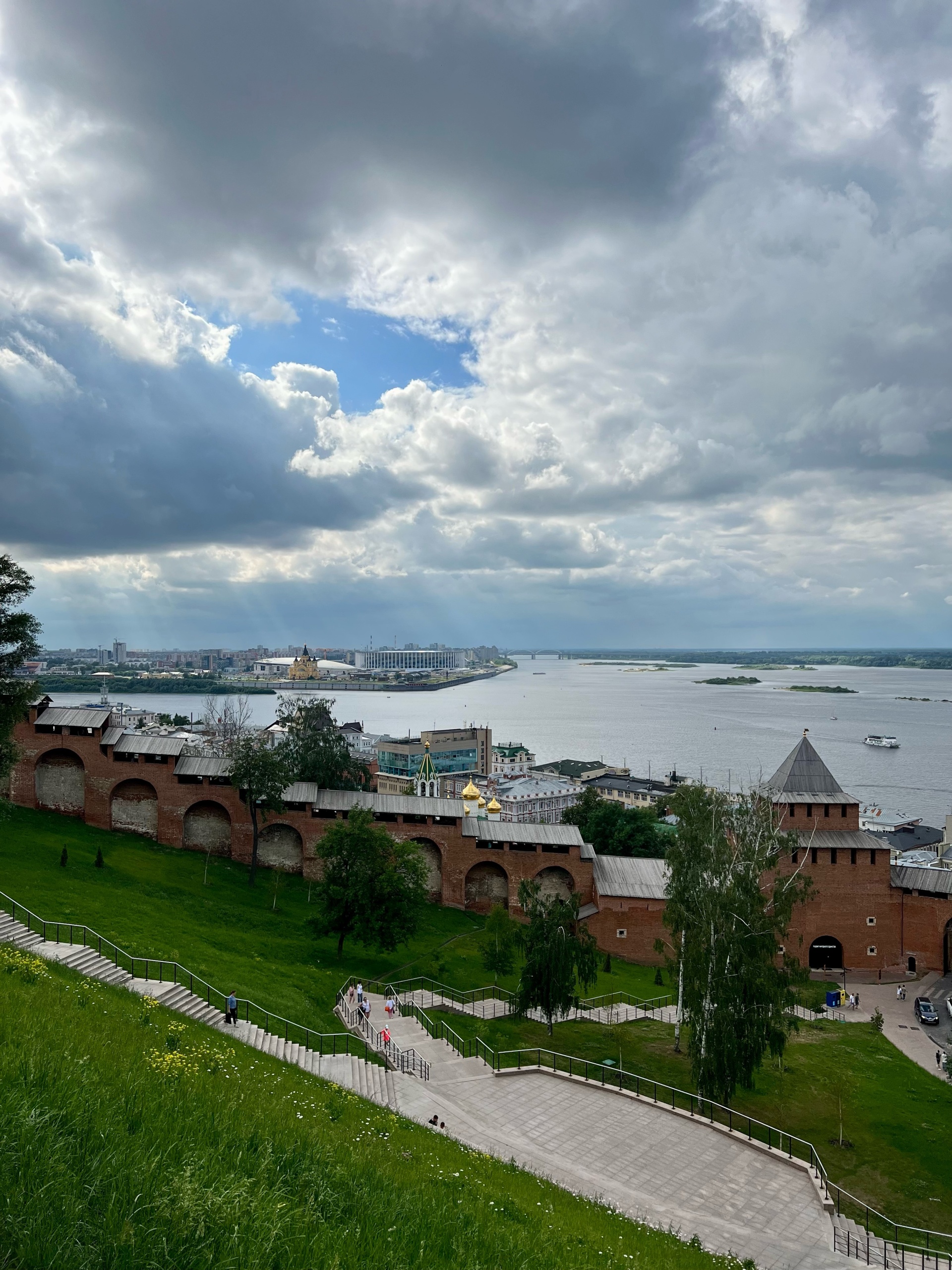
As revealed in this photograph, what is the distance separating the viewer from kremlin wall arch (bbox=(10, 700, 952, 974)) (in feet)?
97.7

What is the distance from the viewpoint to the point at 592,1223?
9836mm

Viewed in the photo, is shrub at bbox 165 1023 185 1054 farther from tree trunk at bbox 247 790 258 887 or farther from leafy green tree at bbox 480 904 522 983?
tree trunk at bbox 247 790 258 887

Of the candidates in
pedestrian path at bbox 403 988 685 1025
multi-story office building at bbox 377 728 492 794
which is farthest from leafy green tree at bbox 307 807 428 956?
multi-story office building at bbox 377 728 492 794

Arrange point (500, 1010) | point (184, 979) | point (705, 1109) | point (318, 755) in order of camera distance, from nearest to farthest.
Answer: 1. point (184, 979)
2. point (705, 1109)
3. point (500, 1010)
4. point (318, 755)

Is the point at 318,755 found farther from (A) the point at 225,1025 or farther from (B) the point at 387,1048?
(A) the point at 225,1025

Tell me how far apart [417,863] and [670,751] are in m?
83.9

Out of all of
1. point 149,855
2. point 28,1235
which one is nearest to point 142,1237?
point 28,1235

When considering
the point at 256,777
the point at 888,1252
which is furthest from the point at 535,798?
the point at 888,1252

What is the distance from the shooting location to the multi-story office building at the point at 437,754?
85.7 metres

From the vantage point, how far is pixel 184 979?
15859 mm

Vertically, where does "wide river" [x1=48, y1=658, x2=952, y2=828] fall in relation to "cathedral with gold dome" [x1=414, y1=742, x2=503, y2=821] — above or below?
below

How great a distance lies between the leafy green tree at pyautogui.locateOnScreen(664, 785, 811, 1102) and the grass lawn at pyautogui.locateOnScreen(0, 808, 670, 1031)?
6969mm

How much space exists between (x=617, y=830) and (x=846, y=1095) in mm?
22395

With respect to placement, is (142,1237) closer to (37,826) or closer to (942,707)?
(37,826)
